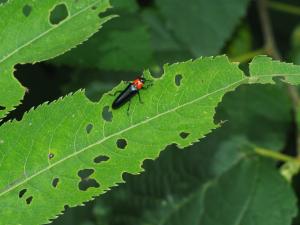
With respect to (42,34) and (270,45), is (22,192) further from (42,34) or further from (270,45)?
(270,45)

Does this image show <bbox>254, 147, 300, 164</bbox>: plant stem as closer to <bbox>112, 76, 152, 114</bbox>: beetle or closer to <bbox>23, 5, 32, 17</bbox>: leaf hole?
<bbox>112, 76, 152, 114</bbox>: beetle

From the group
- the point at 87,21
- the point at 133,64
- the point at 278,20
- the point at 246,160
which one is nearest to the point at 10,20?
the point at 87,21

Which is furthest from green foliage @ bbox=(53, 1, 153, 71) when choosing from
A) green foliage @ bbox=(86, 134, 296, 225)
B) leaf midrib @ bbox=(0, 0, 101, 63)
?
leaf midrib @ bbox=(0, 0, 101, 63)

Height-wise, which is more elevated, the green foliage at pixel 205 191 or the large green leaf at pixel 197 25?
the large green leaf at pixel 197 25

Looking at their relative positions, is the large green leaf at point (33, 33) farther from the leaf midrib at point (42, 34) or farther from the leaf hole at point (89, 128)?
the leaf hole at point (89, 128)

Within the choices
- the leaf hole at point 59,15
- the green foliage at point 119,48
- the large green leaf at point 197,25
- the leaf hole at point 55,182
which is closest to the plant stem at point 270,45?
the large green leaf at point 197,25

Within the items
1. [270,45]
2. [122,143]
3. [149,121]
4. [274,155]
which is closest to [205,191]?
[274,155]
